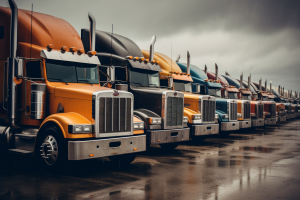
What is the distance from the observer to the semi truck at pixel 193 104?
12375mm

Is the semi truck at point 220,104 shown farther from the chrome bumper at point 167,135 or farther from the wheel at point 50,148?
the wheel at point 50,148

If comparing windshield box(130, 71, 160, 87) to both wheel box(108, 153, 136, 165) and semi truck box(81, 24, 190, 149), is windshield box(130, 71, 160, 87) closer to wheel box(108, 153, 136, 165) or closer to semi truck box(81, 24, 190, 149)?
semi truck box(81, 24, 190, 149)

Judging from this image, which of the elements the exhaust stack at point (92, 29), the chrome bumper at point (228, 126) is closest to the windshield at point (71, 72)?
the exhaust stack at point (92, 29)

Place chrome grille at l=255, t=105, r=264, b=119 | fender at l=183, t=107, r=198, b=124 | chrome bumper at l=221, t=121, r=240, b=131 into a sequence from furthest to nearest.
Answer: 1. chrome grille at l=255, t=105, r=264, b=119
2. chrome bumper at l=221, t=121, r=240, b=131
3. fender at l=183, t=107, r=198, b=124

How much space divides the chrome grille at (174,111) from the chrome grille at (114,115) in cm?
265

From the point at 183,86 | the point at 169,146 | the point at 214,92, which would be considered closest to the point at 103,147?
the point at 169,146

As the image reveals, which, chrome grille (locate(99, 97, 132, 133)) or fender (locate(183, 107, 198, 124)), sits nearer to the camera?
chrome grille (locate(99, 97, 132, 133))

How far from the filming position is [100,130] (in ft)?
24.3

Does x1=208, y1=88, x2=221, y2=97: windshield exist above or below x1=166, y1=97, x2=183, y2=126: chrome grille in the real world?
above

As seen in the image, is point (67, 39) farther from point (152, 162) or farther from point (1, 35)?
point (152, 162)

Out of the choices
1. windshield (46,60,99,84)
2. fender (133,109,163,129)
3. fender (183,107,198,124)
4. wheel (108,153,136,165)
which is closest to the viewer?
windshield (46,60,99,84)

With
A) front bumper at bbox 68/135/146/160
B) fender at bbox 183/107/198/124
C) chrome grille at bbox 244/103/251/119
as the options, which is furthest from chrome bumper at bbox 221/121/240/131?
front bumper at bbox 68/135/146/160

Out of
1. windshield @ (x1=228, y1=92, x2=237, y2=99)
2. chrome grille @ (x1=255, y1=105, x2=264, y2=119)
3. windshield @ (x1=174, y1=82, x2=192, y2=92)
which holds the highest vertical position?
windshield @ (x1=174, y1=82, x2=192, y2=92)

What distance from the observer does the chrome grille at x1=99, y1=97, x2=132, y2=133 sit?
24.5 ft
